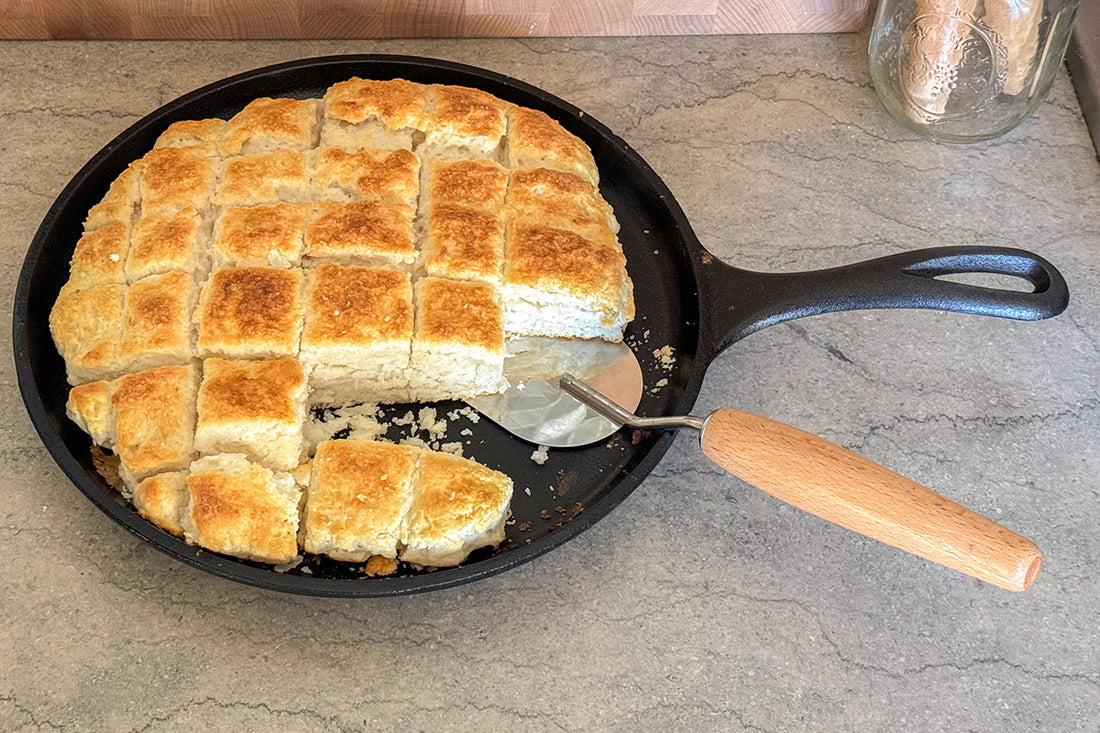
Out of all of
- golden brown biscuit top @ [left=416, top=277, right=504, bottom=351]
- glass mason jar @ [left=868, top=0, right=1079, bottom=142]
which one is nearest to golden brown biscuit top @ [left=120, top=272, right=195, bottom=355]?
golden brown biscuit top @ [left=416, top=277, right=504, bottom=351]

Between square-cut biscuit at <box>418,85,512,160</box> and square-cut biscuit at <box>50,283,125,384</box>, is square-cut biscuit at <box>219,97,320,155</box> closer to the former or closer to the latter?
square-cut biscuit at <box>418,85,512,160</box>

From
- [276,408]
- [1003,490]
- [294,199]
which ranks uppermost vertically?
[294,199]

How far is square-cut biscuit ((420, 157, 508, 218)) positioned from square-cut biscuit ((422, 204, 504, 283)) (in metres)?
0.02

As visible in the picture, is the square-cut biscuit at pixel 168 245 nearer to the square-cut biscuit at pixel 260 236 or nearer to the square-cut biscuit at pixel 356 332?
the square-cut biscuit at pixel 260 236

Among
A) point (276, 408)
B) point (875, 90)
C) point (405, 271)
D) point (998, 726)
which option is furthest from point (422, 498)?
point (875, 90)

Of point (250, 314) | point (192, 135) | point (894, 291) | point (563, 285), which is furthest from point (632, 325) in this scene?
point (192, 135)

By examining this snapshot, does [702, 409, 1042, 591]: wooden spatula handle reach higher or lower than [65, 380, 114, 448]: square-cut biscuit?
higher

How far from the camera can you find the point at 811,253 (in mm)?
2400

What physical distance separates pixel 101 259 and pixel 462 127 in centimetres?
76

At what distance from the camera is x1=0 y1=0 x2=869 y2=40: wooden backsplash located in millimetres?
2582

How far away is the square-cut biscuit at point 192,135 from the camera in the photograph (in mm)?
2184

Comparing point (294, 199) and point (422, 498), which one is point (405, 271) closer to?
point (294, 199)

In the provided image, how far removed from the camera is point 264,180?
2.10 metres

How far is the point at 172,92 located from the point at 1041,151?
2160mm
